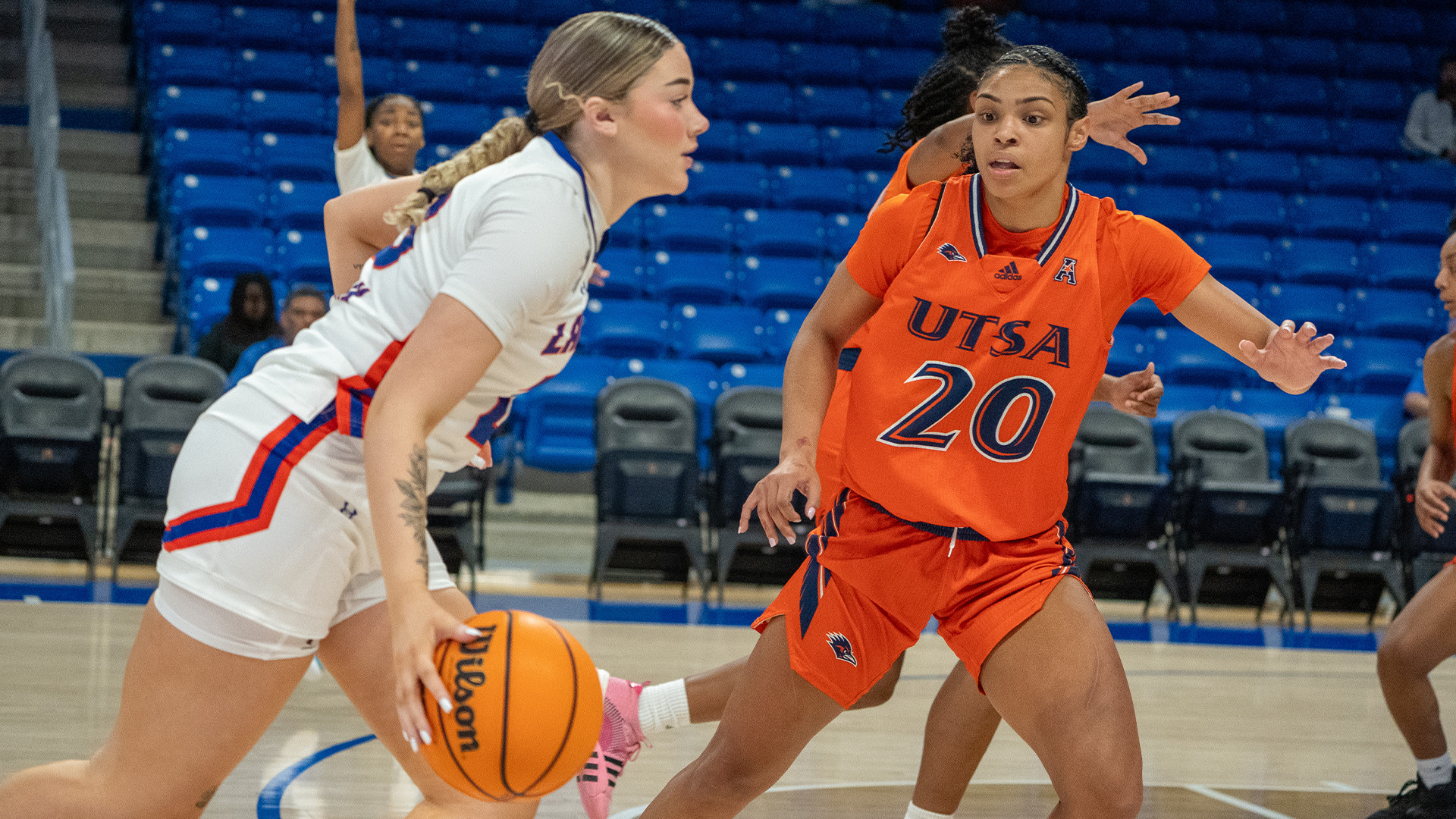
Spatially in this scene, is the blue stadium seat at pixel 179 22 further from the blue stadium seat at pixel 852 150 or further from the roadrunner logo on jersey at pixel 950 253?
the roadrunner logo on jersey at pixel 950 253

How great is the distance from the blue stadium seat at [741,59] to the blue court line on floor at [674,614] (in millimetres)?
5604

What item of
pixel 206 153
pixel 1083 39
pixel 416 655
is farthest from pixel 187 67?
pixel 416 655

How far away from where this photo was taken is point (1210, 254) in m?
10.1

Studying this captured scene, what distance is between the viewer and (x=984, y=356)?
2.40 metres

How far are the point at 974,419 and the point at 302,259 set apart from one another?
23.3 feet

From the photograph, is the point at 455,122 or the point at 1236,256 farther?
the point at 1236,256

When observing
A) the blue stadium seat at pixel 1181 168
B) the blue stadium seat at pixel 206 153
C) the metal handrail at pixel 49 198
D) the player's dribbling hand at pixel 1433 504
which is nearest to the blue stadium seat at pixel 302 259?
the blue stadium seat at pixel 206 153

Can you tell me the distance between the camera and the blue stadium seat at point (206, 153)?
369 inches

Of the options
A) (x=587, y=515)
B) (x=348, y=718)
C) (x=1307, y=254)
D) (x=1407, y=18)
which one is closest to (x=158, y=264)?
(x=587, y=515)

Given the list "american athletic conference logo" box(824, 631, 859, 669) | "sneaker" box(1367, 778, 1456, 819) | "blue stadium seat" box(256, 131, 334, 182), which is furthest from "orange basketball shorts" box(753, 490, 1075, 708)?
"blue stadium seat" box(256, 131, 334, 182)

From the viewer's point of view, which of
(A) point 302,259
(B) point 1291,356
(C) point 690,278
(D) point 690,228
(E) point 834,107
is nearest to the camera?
(B) point 1291,356

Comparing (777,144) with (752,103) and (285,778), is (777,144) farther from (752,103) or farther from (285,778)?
(285,778)

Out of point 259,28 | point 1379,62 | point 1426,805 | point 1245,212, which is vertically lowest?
point 1426,805

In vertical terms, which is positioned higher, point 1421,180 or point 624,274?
point 1421,180
